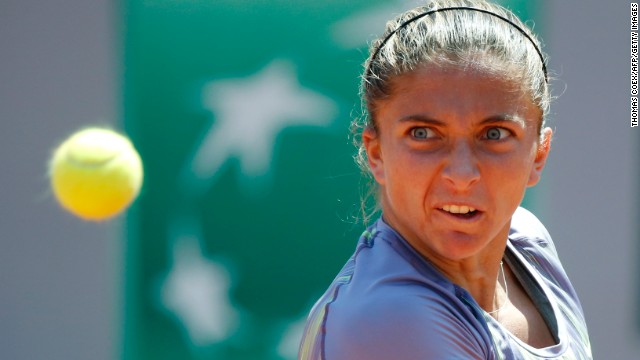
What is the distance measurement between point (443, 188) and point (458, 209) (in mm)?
47

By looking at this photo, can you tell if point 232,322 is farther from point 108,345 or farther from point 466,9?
point 466,9

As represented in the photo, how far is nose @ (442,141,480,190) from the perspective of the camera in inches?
54.3

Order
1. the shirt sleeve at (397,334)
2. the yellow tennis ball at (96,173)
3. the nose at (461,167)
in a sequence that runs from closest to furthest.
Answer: the shirt sleeve at (397,334) < the nose at (461,167) < the yellow tennis ball at (96,173)

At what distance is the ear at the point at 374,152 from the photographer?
1.56m

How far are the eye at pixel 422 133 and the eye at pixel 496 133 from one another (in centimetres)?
10

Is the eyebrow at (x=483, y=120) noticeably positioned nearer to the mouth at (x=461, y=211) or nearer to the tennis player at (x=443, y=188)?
the tennis player at (x=443, y=188)

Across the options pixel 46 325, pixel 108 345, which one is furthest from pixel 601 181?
pixel 46 325

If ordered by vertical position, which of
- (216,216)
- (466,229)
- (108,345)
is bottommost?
(108,345)

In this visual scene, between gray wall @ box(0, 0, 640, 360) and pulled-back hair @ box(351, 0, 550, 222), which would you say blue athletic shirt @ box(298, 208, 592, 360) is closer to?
pulled-back hair @ box(351, 0, 550, 222)

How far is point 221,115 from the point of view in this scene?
3.72 meters

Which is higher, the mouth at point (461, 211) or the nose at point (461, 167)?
the nose at point (461, 167)

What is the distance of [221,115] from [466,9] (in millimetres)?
2308

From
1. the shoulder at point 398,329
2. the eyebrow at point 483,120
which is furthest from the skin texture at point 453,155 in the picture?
the shoulder at point 398,329

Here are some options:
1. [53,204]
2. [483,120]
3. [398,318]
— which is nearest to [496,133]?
[483,120]
